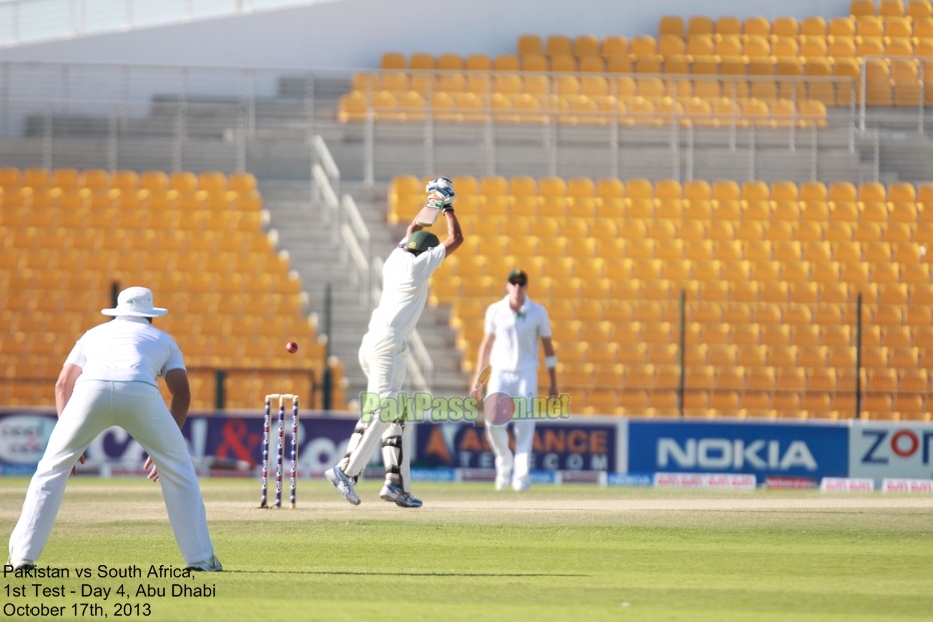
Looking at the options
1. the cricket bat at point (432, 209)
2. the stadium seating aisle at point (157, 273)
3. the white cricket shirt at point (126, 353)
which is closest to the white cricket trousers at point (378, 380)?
the cricket bat at point (432, 209)

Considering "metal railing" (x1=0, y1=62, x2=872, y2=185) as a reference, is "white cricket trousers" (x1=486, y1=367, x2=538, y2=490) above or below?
below

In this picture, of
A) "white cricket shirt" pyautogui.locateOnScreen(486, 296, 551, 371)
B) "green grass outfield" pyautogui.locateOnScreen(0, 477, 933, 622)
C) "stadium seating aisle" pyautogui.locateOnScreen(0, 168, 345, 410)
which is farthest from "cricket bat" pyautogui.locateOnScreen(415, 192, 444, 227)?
"stadium seating aisle" pyautogui.locateOnScreen(0, 168, 345, 410)

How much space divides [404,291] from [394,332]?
1.09 feet

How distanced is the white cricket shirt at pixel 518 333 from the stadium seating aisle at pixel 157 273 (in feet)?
16.8

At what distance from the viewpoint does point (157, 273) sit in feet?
74.1

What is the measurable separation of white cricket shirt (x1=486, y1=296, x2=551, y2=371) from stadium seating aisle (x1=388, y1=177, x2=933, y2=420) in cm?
508

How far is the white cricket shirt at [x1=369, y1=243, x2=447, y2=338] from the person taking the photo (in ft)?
36.1

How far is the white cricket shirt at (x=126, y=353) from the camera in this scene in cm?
753

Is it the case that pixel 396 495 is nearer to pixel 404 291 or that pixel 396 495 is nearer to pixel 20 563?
pixel 404 291

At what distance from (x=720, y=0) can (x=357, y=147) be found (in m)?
9.58

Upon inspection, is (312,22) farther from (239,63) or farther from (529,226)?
(529,226)

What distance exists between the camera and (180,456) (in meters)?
7.59

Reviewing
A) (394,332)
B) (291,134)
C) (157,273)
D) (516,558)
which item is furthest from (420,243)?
(291,134)

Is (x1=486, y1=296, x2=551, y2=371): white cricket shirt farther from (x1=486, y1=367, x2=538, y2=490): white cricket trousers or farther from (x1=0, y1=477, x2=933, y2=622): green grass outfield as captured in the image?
(x1=0, y1=477, x2=933, y2=622): green grass outfield
